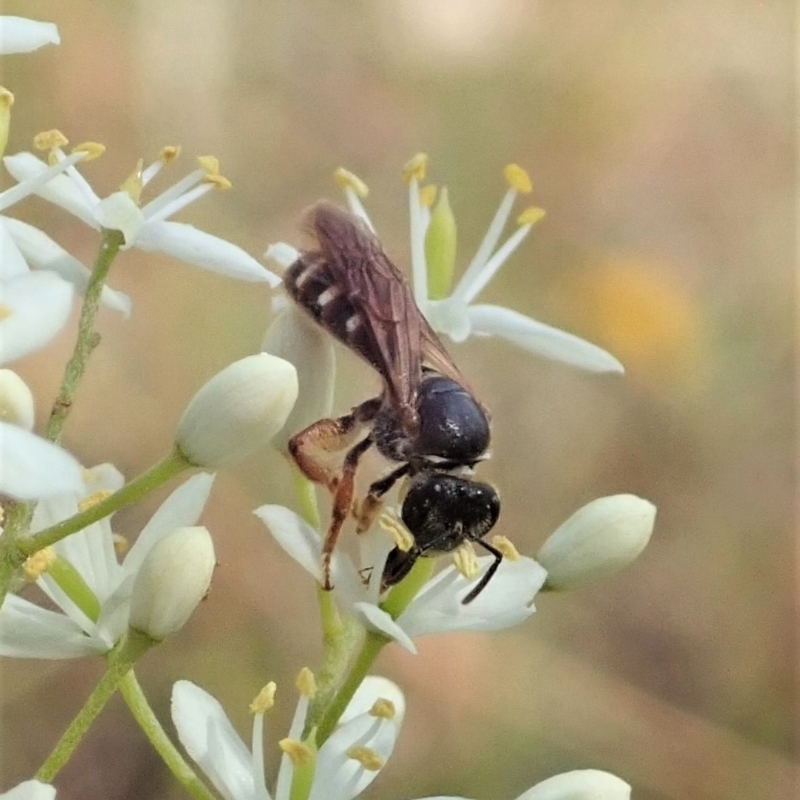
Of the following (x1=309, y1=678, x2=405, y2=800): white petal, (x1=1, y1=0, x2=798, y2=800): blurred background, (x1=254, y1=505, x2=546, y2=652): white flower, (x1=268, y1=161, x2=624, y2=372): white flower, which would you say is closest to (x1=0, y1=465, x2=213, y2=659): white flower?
(x1=254, y1=505, x2=546, y2=652): white flower

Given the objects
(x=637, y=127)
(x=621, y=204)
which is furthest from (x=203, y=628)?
(x=637, y=127)

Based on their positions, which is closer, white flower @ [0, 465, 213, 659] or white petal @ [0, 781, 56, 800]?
white petal @ [0, 781, 56, 800]

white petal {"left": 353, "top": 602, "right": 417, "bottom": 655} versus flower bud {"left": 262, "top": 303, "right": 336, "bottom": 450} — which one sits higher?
flower bud {"left": 262, "top": 303, "right": 336, "bottom": 450}

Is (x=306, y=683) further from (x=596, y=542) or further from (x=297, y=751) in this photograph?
(x=596, y=542)

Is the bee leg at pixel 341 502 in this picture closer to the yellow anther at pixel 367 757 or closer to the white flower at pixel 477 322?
the yellow anther at pixel 367 757

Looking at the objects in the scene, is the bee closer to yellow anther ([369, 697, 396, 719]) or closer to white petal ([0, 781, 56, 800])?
yellow anther ([369, 697, 396, 719])

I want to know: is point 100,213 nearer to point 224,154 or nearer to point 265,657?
point 265,657
